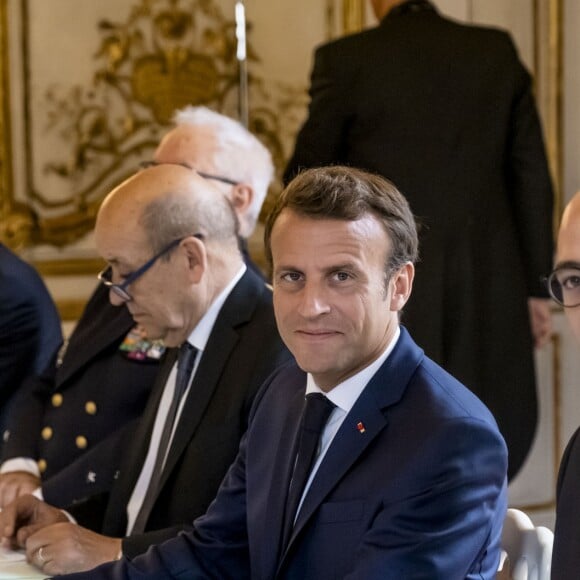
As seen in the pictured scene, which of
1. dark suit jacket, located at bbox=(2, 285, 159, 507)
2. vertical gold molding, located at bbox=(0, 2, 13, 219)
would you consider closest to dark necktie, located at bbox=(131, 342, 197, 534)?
dark suit jacket, located at bbox=(2, 285, 159, 507)

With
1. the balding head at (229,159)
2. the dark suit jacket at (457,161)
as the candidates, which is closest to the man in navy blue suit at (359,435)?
the balding head at (229,159)

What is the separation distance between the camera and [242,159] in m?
3.46

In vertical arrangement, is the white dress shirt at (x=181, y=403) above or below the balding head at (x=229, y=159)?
below

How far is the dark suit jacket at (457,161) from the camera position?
3885 mm

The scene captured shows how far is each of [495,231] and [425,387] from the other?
2194 mm

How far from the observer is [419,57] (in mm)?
3902

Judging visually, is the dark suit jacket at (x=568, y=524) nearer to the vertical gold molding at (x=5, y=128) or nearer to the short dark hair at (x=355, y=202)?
the short dark hair at (x=355, y=202)

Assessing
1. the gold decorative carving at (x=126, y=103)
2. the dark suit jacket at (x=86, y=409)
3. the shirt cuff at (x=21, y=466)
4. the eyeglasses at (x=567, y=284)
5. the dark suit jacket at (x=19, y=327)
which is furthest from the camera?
the gold decorative carving at (x=126, y=103)

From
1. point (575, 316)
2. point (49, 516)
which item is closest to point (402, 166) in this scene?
point (49, 516)

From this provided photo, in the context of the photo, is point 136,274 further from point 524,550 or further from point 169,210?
point 524,550

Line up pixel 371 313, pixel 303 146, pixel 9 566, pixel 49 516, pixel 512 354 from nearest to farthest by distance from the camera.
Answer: pixel 371 313 < pixel 9 566 < pixel 49 516 < pixel 303 146 < pixel 512 354

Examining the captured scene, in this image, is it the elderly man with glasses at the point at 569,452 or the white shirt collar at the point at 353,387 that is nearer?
the elderly man with glasses at the point at 569,452

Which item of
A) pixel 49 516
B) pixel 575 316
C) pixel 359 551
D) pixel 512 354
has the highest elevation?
pixel 575 316

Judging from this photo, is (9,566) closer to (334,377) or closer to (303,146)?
(334,377)
